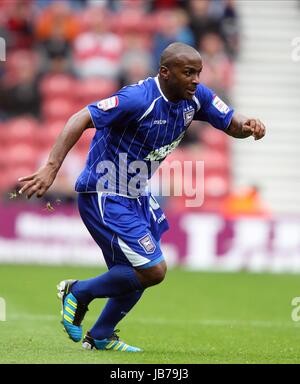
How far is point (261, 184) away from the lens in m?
21.0

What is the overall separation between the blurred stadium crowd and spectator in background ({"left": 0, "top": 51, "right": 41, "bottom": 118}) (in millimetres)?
19

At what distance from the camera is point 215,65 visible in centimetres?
2058

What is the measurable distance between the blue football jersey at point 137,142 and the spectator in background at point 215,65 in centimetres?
1194

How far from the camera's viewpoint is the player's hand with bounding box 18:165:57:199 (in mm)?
7086

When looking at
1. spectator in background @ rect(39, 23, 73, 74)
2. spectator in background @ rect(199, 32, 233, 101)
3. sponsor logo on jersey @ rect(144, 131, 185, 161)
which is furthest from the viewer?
spectator in background @ rect(39, 23, 73, 74)

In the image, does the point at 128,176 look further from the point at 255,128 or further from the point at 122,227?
the point at 255,128

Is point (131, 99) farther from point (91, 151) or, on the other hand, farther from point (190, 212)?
point (190, 212)

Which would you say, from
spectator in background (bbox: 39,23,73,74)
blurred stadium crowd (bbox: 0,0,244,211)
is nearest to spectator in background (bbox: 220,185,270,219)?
blurred stadium crowd (bbox: 0,0,244,211)

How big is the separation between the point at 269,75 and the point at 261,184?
2.76 m

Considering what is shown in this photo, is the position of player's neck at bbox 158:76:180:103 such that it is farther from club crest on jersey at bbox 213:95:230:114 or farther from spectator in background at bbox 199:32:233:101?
spectator in background at bbox 199:32:233:101

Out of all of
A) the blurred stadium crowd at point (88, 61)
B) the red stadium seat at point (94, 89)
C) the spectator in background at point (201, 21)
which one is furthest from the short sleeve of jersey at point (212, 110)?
the spectator in background at point (201, 21)

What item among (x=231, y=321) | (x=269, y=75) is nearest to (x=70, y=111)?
(x=269, y=75)

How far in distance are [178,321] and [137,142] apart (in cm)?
342
